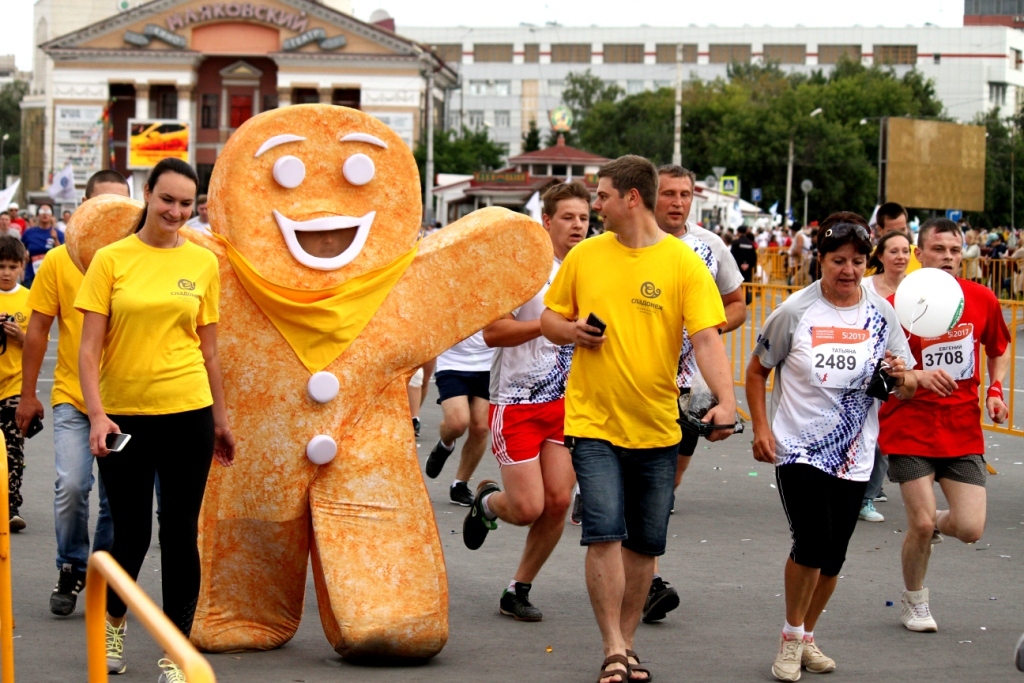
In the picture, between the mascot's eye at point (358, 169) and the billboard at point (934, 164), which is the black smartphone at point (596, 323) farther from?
the billboard at point (934, 164)

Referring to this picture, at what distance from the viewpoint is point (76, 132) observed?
80.9m

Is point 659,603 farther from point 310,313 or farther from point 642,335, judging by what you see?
point 310,313

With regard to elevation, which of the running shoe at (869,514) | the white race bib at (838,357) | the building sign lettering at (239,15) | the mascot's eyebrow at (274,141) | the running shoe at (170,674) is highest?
the building sign lettering at (239,15)

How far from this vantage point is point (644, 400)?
219 inches

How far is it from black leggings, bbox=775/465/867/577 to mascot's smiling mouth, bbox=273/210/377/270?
1942 mm

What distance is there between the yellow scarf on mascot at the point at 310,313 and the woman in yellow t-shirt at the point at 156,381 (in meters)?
0.37

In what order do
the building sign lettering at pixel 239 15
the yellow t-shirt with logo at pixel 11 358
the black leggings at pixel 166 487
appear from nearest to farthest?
the black leggings at pixel 166 487 < the yellow t-shirt with logo at pixel 11 358 < the building sign lettering at pixel 239 15

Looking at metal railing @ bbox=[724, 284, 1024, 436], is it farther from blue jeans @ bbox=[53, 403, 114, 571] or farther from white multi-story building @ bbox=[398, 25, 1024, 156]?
white multi-story building @ bbox=[398, 25, 1024, 156]

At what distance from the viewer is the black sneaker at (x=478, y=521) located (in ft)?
22.9

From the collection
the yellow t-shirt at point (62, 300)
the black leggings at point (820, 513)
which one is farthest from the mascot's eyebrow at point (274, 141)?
the black leggings at point (820, 513)

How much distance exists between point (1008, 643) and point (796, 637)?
1.22 metres

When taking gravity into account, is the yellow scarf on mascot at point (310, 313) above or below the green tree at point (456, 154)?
below

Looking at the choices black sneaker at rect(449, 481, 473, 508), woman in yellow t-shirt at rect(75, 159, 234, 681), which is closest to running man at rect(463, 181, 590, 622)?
→ woman in yellow t-shirt at rect(75, 159, 234, 681)

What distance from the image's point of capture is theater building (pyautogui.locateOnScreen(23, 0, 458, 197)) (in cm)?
8088
